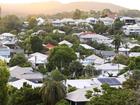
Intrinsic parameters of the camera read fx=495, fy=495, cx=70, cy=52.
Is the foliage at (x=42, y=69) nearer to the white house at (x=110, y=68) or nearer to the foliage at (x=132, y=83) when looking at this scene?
the white house at (x=110, y=68)

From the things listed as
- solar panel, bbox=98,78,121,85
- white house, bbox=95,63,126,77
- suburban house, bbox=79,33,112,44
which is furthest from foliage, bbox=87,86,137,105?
suburban house, bbox=79,33,112,44

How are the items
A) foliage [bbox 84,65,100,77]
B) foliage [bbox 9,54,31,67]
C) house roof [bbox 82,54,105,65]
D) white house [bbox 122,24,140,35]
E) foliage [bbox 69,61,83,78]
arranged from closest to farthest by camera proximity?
foliage [bbox 84,65,100,77] → foliage [bbox 69,61,83,78] → foliage [bbox 9,54,31,67] → house roof [bbox 82,54,105,65] → white house [bbox 122,24,140,35]

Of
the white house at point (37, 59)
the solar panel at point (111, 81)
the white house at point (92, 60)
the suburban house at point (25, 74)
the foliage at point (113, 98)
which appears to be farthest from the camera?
the white house at point (37, 59)

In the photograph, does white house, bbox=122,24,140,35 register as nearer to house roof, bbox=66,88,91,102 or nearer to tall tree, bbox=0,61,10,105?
house roof, bbox=66,88,91,102

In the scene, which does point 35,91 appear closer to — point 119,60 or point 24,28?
point 119,60

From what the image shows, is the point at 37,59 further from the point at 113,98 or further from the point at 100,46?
the point at 113,98

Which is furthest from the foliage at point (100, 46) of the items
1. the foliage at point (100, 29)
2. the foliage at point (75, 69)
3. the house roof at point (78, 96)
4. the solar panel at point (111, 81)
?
the house roof at point (78, 96)
